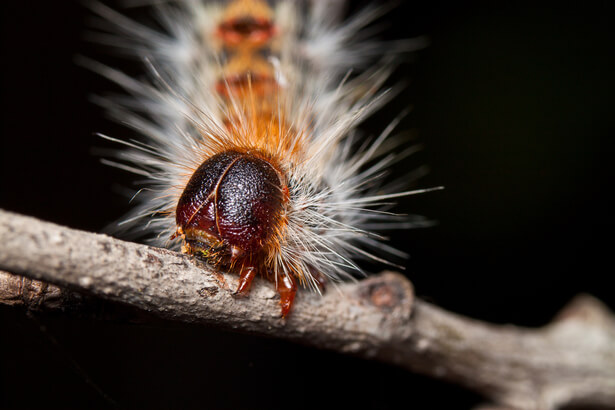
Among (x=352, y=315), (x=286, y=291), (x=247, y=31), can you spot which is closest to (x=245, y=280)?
(x=286, y=291)

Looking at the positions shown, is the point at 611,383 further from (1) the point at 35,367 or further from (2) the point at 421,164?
(1) the point at 35,367

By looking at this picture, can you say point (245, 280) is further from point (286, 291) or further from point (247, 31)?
point (247, 31)

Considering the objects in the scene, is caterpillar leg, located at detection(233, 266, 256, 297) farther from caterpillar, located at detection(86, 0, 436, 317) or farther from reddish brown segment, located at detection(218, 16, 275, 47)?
reddish brown segment, located at detection(218, 16, 275, 47)

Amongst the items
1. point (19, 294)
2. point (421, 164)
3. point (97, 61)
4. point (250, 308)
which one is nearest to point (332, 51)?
point (421, 164)

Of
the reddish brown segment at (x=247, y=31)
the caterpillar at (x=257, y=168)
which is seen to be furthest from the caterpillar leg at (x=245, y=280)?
the reddish brown segment at (x=247, y=31)

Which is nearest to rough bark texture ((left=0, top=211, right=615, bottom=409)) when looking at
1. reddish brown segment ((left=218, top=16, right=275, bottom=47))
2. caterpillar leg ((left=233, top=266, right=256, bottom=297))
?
caterpillar leg ((left=233, top=266, right=256, bottom=297))
